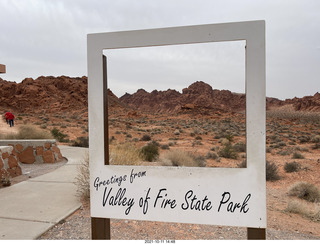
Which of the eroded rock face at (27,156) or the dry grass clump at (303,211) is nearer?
the dry grass clump at (303,211)

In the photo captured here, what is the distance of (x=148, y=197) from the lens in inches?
103

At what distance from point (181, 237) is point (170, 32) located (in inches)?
111

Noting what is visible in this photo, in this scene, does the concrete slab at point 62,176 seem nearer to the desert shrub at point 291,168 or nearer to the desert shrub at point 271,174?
the desert shrub at point 271,174

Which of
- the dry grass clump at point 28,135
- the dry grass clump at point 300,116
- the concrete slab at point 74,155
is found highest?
the dry grass clump at point 300,116

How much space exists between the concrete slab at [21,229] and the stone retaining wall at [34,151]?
4874 mm

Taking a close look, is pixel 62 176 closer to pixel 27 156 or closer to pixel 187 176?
pixel 27 156

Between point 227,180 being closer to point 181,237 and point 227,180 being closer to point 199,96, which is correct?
point 181,237

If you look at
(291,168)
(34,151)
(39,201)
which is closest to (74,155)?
(34,151)

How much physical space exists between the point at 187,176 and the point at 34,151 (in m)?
7.53

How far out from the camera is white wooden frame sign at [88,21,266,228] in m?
2.39

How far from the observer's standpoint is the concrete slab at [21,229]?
11.6ft

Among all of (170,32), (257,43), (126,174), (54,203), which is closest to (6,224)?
(54,203)

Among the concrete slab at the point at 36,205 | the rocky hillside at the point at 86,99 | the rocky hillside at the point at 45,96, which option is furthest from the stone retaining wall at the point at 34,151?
the rocky hillside at the point at 45,96

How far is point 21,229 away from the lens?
3740 millimetres
